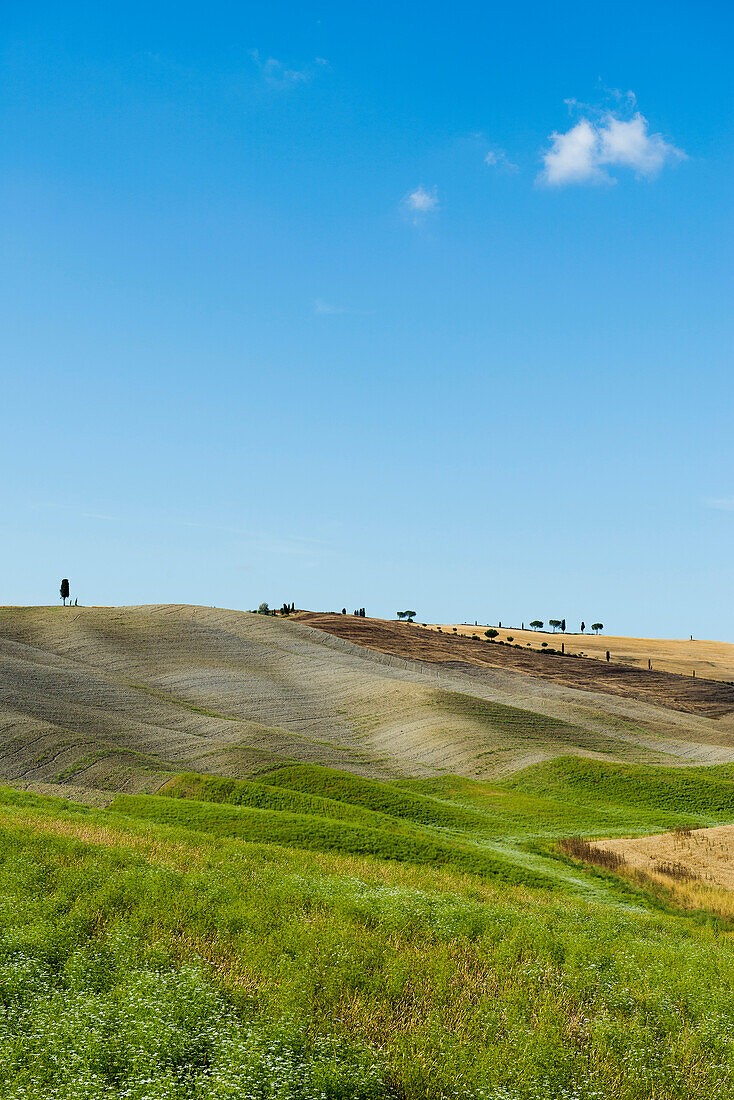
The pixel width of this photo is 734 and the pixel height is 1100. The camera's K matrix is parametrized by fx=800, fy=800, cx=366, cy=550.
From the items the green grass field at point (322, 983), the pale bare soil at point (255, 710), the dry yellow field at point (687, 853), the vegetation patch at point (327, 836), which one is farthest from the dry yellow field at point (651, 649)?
the green grass field at point (322, 983)

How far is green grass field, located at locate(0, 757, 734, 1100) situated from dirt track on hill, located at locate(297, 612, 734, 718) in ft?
262

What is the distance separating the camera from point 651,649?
520 ft

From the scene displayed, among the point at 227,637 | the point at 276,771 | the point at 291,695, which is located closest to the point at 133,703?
the point at 291,695

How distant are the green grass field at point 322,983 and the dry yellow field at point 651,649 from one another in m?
121

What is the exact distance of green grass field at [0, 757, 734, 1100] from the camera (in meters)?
10.2

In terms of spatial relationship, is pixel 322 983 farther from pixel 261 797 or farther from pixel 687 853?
pixel 687 853

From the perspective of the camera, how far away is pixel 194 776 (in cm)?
3959

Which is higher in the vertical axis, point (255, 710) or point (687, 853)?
point (255, 710)

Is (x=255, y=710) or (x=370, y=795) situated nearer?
(x=370, y=795)

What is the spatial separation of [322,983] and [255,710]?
53112 mm

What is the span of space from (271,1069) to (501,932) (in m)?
7.17

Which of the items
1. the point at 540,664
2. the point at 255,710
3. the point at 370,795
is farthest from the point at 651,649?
the point at 370,795

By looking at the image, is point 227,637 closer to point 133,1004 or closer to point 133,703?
point 133,703

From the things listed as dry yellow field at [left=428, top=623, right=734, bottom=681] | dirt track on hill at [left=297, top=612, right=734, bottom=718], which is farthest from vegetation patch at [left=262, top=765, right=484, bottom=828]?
dry yellow field at [left=428, top=623, right=734, bottom=681]
